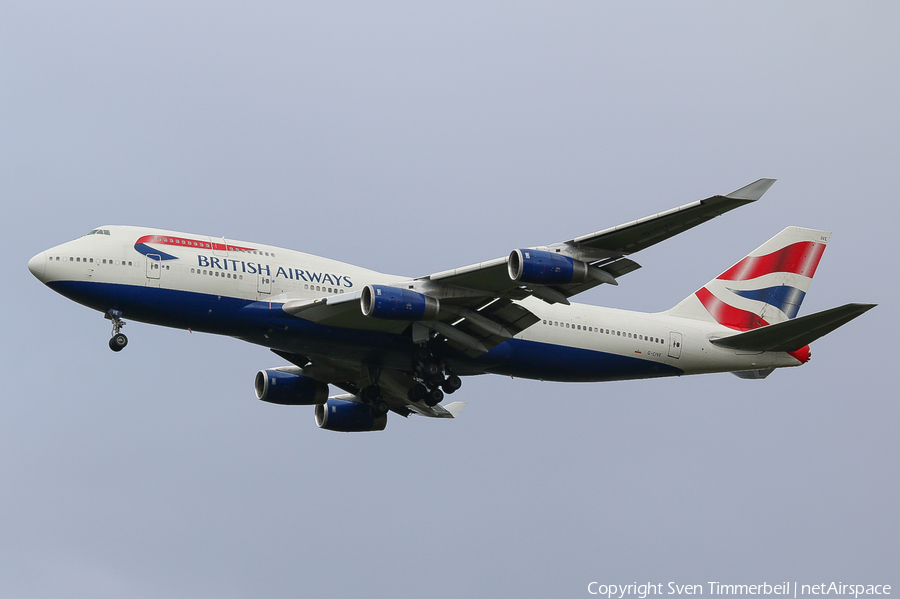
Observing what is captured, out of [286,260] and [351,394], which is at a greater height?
[286,260]

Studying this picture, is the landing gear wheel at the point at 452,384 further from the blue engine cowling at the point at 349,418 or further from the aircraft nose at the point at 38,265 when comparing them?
the aircraft nose at the point at 38,265

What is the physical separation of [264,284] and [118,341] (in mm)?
5008

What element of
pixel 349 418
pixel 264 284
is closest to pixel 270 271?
pixel 264 284

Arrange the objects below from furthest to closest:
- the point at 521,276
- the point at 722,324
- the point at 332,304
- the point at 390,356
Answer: the point at 722,324
the point at 390,356
the point at 332,304
the point at 521,276

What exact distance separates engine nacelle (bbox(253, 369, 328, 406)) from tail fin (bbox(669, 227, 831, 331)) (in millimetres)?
14478

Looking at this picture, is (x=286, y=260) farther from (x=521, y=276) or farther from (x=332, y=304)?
(x=521, y=276)

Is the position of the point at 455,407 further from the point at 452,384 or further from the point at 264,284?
the point at 264,284

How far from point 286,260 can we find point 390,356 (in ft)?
16.1

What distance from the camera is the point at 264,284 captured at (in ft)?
116

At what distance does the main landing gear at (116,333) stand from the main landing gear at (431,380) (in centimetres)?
980

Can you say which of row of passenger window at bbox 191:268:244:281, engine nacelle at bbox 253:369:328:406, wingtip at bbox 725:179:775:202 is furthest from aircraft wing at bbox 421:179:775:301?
engine nacelle at bbox 253:369:328:406

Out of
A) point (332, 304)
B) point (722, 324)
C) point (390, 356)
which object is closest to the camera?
point (332, 304)

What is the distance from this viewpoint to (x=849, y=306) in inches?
1336

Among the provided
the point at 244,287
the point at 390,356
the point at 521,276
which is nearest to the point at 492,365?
the point at 390,356
